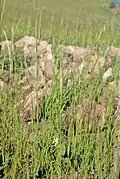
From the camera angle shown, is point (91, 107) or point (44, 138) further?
point (91, 107)

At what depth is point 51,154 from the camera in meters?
2.01

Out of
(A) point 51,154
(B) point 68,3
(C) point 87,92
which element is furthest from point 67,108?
(B) point 68,3

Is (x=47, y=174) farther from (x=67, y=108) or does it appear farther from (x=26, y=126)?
(x=67, y=108)

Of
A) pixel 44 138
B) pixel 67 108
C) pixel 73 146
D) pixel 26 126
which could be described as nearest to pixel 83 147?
pixel 73 146

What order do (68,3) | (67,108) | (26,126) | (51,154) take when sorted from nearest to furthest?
(51,154), (26,126), (67,108), (68,3)

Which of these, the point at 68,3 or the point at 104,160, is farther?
the point at 68,3

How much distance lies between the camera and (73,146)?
197cm

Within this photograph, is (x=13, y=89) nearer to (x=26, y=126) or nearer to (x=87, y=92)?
(x=26, y=126)

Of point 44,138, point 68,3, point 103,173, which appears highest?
point 44,138

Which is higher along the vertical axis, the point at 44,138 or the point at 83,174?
the point at 44,138

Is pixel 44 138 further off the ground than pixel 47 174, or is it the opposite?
pixel 44 138

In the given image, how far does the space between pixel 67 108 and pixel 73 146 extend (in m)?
0.54

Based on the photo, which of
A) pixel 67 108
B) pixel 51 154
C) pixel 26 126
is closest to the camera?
pixel 51 154

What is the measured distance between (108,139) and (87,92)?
312 mm
